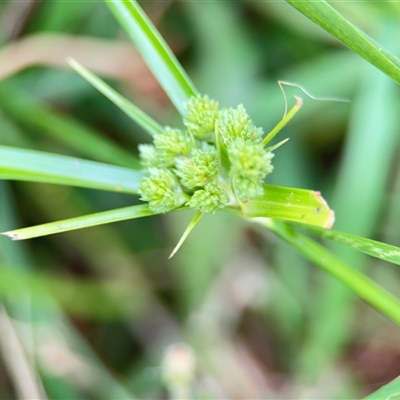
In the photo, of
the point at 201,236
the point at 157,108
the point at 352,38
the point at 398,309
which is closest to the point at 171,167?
the point at 352,38

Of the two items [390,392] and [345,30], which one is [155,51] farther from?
[390,392]

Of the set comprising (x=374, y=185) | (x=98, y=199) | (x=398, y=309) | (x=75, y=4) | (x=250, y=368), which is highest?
(x=75, y=4)

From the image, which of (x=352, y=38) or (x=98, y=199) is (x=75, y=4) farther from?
(x=352, y=38)

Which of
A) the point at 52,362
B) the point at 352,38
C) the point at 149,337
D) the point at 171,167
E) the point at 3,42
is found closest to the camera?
the point at 352,38

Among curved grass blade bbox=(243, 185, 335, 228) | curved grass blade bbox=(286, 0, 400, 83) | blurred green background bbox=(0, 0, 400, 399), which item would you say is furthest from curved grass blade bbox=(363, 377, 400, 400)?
blurred green background bbox=(0, 0, 400, 399)

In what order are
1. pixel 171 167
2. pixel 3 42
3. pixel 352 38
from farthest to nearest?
pixel 3 42 < pixel 171 167 < pixel 352 38

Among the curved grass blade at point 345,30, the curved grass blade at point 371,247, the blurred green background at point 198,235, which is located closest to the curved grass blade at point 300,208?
the curved grass blade at point 371,247

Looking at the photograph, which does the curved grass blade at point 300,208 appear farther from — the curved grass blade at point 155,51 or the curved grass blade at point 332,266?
the curved grass blade at point 155,51
